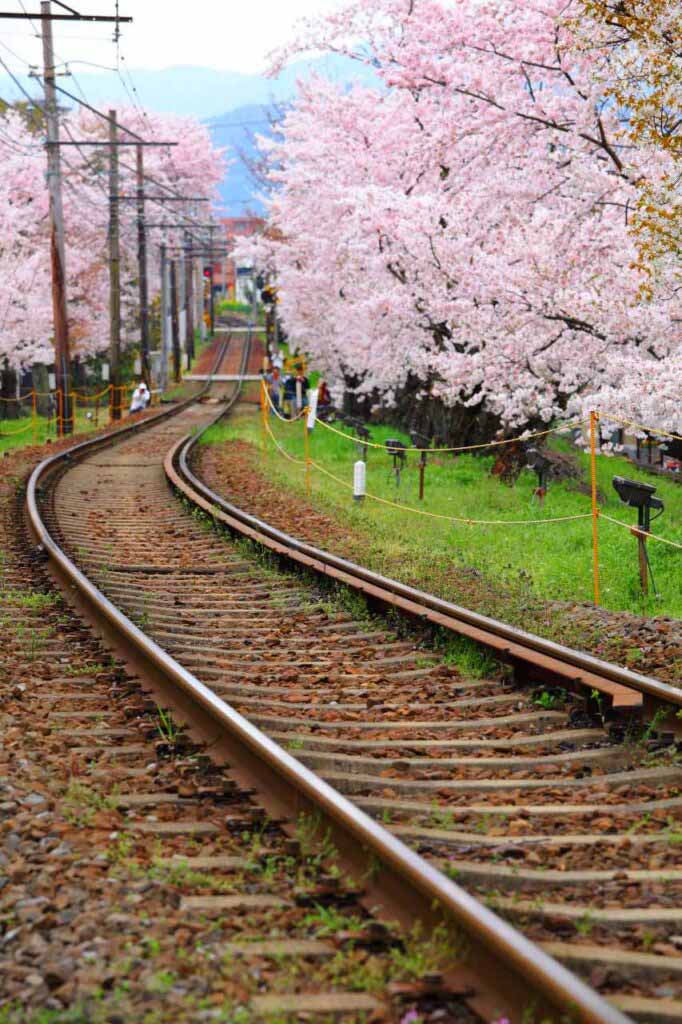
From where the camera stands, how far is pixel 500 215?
20469 mm

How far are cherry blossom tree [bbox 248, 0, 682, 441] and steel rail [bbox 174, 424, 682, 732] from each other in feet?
15.1

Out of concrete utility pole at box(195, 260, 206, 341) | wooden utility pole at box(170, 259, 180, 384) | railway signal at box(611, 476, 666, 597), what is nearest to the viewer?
railway signal at box(611, 476, 666, 597)

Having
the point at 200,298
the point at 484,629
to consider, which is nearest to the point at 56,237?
the point at 484,629

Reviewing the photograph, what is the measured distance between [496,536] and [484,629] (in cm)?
617

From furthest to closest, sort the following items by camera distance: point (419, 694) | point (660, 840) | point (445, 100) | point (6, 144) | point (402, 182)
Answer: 1. point (6, 144)
2. point (402, 182)
3. point (445, 100)
4. point (419, 694)
5. point (660, 840)

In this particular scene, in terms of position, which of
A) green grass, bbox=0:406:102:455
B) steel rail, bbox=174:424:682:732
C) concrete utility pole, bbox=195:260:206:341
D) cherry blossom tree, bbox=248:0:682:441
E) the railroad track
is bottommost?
the railroad track

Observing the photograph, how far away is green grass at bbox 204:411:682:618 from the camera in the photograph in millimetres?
11656

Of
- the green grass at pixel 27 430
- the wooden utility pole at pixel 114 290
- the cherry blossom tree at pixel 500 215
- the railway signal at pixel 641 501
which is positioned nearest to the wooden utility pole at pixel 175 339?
the green grass at pixel 27 430

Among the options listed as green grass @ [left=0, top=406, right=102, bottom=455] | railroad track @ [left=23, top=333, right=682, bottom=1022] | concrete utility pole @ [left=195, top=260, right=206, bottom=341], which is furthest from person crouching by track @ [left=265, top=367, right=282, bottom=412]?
concrete utility pole @ [left=195, top=260, right=206, bottom=341]

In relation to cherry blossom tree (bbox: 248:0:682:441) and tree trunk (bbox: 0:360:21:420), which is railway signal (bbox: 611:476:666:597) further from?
tree trunk (bbox: 0:360:21:420)

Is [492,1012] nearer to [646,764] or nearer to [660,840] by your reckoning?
[660,840]

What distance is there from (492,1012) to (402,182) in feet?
83.5

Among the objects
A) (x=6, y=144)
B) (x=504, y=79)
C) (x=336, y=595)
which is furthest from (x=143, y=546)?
(x=6, y=144)

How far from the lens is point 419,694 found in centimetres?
783
